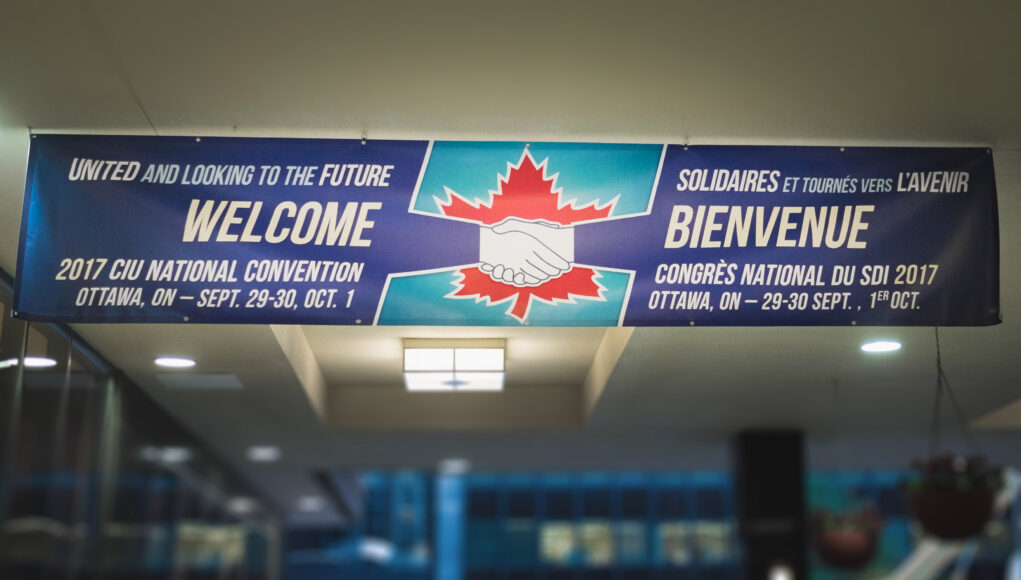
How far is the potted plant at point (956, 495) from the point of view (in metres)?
5.24

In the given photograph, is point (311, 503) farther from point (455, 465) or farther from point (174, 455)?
point (174, 455)

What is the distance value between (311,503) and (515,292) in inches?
511

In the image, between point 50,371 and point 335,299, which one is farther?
point 50,371

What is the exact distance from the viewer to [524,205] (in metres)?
4.25

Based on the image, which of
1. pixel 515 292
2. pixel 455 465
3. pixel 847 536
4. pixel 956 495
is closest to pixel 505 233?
pixel 515 292

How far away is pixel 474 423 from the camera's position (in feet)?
32.7

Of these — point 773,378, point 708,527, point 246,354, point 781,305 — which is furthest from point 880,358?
point 708,527

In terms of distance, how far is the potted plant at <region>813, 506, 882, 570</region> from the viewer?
7.31 metres

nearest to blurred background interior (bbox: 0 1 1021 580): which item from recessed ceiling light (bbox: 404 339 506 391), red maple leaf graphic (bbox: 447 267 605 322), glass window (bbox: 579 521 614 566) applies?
recessed ceiling light (bbox: 404 339 506 391)

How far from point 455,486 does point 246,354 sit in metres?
18.8

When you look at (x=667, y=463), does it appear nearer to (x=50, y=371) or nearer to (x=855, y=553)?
(x=855, y=553)

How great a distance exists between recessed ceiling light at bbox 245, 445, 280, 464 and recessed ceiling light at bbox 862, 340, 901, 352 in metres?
6.28

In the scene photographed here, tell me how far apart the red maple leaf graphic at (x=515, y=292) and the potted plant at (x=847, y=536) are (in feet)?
13.1

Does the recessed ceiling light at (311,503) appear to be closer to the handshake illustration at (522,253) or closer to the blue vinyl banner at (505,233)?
the blue vinyl banner at (505,233)
